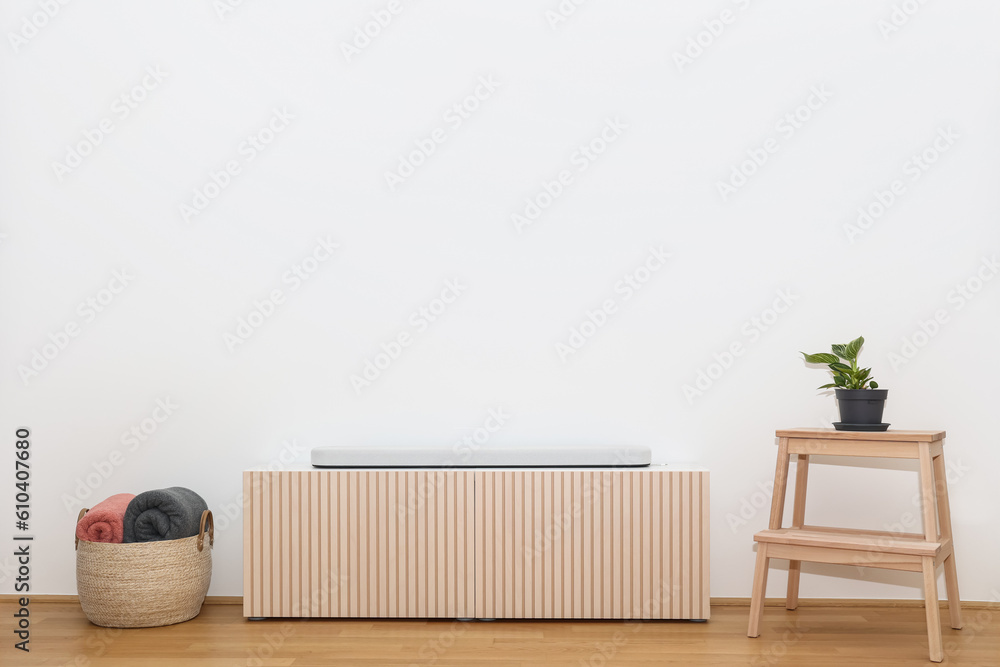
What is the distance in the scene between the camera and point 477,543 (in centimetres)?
223

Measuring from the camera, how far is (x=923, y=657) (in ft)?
6.40

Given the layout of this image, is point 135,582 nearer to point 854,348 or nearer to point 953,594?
point 854,348

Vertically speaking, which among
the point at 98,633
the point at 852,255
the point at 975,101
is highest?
the point at 975,101

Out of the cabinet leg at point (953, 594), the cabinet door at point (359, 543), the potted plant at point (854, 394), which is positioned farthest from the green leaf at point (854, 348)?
the cabinet door at point (359, 543)

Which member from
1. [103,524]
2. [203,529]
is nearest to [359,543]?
[203,529]

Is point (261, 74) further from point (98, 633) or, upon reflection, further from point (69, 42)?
point (98, 633)

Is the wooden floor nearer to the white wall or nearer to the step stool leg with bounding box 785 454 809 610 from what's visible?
the step stool leg with bounding box 785 454 809 610

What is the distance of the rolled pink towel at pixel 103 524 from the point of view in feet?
7.21

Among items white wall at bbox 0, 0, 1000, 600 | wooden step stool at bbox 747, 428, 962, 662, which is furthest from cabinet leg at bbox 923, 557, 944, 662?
white wall at bbox 0, 0, 1000, 600

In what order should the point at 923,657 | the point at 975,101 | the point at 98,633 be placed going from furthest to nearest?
Result: the point at 975,101 → the point at 98,633 → the point at 923,657

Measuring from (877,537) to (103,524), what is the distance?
7.03ft

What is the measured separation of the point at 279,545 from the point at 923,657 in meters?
1.74

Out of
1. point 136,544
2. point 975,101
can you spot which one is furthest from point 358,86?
point 975,101

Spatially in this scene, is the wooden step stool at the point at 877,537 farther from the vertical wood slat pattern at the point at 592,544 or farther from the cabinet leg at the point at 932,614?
the vertical wood slat pattern at the point at 592,544
